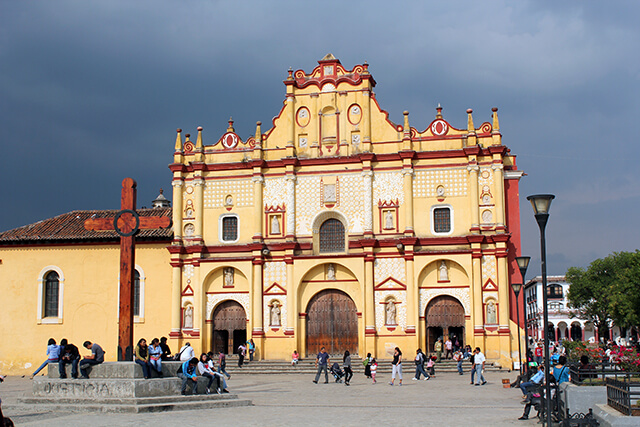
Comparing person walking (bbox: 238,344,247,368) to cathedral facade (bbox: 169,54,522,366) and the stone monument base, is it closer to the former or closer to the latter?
cathedral facade (bbox: 169,54,522,366)

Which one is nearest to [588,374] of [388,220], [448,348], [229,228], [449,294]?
[448,348]

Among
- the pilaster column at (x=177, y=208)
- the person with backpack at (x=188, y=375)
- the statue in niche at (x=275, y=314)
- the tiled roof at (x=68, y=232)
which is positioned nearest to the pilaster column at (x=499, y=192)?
the statue in niche at (x=275, y=314)

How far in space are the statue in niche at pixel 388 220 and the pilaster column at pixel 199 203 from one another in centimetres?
987

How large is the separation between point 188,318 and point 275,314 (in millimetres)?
4679

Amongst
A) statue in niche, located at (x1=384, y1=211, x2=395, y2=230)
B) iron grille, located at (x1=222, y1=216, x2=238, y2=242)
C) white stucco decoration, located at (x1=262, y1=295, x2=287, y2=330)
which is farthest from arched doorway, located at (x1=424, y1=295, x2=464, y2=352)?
iron grille, located at (x1=222, y1=216, x2=238, y2=242)

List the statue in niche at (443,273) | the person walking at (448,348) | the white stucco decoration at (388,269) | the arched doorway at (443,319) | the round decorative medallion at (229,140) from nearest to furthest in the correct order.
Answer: the person walking at (448,348)
the arched doorway at (443,319)
the statue in niche at (443,273)
the white stucco decoration at (388,269)
the round decorative medallion at (229,140)

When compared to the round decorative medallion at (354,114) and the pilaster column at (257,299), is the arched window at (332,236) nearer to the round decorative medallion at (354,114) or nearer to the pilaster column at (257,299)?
the pilaster column at (257,299)

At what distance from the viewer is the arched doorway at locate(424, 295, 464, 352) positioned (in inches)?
1377

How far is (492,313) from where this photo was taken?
112ft

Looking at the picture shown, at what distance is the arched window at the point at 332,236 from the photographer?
3681cm

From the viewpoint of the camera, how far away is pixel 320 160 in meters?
37.0

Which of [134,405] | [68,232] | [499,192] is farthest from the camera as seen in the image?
[68,232]

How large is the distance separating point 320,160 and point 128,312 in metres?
19.6

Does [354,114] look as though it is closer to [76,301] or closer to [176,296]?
[176,296]
